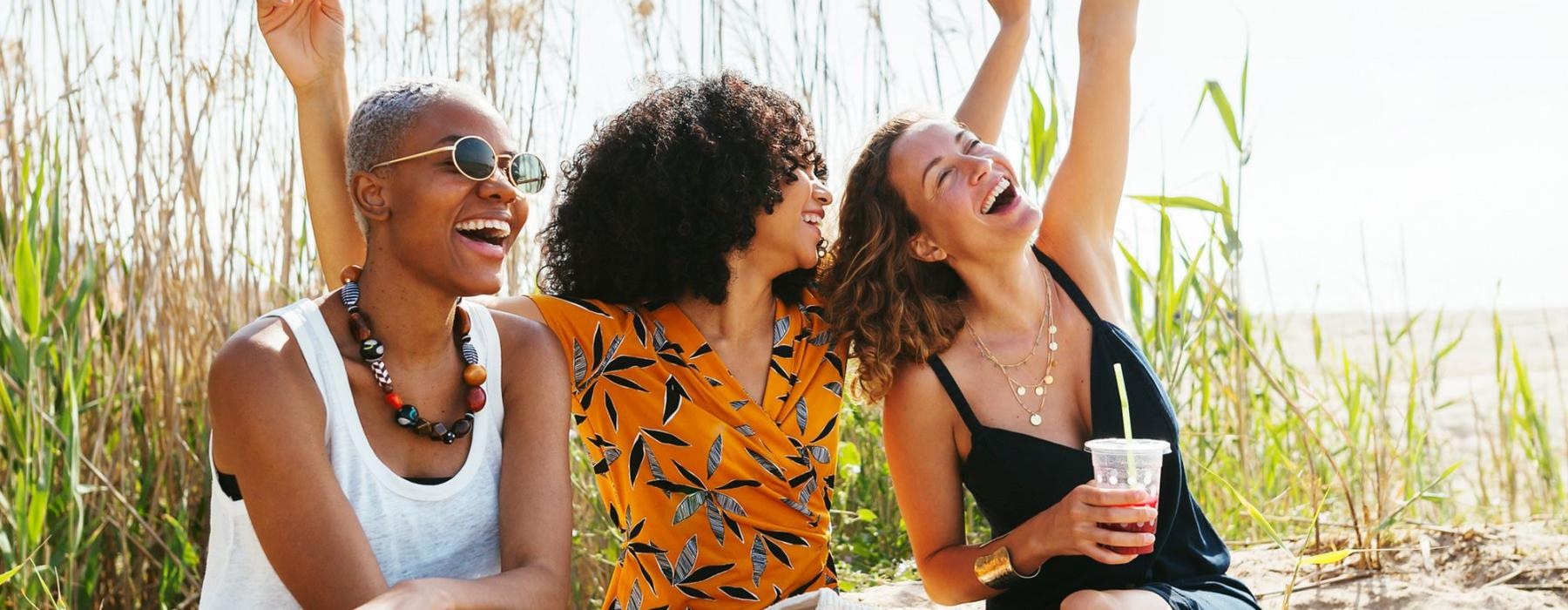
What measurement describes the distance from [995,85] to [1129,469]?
123 centimetres

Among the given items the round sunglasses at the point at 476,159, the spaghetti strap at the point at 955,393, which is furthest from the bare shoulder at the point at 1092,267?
the round sunglasses at the point at 476,159

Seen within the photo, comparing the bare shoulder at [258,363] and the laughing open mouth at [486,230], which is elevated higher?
the laughing open mouth at [486,230]

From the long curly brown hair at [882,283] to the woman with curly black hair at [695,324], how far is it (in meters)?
0.07

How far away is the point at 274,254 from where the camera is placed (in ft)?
11.7

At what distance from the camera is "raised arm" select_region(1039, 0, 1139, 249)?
2.55 meters

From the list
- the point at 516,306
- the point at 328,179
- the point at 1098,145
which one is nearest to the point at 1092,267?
the point at 1098,145

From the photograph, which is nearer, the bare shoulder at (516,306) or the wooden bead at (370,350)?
the wooden bead at (370,350)

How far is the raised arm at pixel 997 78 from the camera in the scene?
9.52 ft

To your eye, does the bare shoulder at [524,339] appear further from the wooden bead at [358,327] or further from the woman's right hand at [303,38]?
the woman's right hand at [303,38]

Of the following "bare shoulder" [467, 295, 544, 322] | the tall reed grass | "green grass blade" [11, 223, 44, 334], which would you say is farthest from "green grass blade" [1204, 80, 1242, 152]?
"green grass blade" [11, 223, 44, 334]

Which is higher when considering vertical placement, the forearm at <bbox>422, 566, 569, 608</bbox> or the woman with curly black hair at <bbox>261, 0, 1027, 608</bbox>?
the woman with curly black hair at <bbox>261, 0, 1027, 608</bbox>

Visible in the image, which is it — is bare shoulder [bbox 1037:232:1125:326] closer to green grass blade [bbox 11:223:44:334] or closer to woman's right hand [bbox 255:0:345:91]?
woman's right hand [bbox 255:0:345:91]

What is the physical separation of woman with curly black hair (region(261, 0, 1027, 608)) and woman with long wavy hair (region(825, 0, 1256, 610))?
5.4 inches

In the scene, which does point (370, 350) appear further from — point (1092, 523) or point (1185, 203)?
point (1185, 203)
